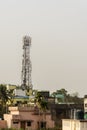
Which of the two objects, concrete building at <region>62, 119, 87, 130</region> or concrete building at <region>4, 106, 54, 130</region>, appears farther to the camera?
concrete building at <region>4, 106, 54, 130</region>

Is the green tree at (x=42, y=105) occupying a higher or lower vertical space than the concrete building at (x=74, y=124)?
higher

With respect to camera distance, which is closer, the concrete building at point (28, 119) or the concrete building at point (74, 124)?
the concrete building at point (74, 124)

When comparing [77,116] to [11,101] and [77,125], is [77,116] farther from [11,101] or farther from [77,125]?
[11,101]

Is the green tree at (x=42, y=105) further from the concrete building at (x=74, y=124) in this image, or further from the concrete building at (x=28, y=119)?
the concrete building at (x=74, y=124)

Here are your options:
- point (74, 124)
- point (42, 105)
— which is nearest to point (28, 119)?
point (42, 105)

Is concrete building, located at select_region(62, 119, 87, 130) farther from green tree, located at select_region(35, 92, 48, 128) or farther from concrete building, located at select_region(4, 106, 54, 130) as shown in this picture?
concrete building, located at select_region(4, 106, 54, 130)

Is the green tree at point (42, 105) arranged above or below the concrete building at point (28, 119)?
above

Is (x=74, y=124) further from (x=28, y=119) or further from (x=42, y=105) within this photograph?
(x=28, y=119)

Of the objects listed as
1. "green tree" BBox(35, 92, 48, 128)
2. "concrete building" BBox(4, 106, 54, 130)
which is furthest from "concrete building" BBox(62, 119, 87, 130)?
"concrete building" BBox(4, 106, 54, 130)

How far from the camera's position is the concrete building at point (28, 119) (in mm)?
74625

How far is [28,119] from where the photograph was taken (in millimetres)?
75312

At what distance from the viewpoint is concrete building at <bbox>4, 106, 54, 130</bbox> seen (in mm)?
74625

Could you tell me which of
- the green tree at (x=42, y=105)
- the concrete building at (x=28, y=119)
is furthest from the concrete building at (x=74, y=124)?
the concrete building at (x=28, y=119)

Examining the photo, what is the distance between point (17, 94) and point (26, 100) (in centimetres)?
214
